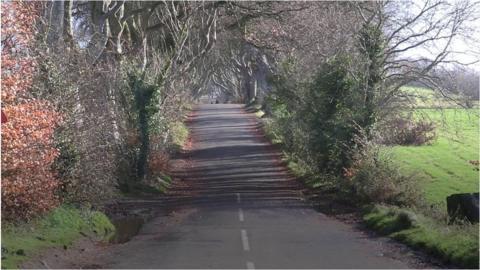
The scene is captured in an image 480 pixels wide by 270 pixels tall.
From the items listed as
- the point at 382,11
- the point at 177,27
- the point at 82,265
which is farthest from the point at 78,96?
the point at 177,27

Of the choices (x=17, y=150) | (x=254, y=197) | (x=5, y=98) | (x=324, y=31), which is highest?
(x=324, y=31)

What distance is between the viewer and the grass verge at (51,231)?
13.2 metres

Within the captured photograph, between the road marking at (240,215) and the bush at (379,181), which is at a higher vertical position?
the bush at (379,181)

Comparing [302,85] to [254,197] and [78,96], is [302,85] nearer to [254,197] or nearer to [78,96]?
[254,197]

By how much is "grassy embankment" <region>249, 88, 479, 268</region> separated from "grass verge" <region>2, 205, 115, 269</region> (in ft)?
25.1

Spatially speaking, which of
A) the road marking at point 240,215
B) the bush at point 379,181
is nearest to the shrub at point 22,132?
the road marking at point 240,215

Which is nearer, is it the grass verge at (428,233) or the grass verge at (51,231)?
the grass verge at (51,231)

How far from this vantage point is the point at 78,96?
18859 millimetres

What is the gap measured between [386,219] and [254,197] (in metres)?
8.36

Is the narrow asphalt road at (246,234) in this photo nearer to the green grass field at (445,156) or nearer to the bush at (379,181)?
the bush at (379,181)

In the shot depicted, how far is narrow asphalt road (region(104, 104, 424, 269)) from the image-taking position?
1365 cm

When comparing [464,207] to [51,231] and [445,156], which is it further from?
[445,156]

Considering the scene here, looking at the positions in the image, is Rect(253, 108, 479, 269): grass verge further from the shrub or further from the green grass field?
the shrub

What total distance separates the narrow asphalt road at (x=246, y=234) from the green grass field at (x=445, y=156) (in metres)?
5.30
